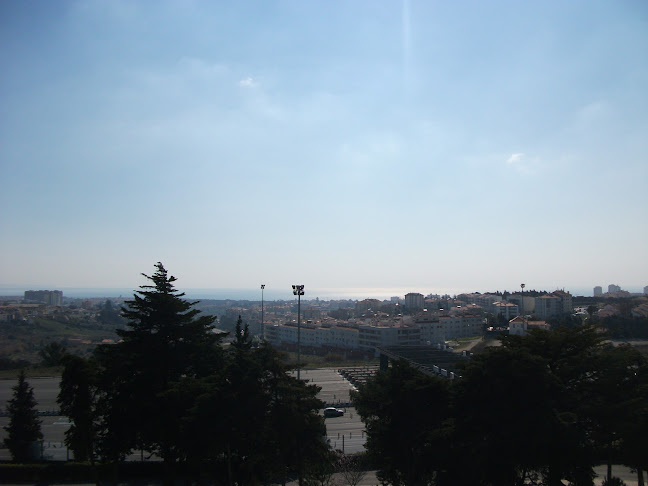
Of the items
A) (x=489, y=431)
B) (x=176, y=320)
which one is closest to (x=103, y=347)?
(x=176, y=320)

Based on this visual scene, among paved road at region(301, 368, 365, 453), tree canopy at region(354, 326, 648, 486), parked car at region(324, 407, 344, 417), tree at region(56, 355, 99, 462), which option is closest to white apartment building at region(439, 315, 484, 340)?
paved road at region(301, 368, 365, 453)

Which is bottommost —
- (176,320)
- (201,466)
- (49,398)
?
(49,398)

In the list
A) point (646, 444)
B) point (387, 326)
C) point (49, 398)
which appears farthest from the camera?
A: point (387, 326)

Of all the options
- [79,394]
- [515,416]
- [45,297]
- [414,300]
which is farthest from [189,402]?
[45,297]

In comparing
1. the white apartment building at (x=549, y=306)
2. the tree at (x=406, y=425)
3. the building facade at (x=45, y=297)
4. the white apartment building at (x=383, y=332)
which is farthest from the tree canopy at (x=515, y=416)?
the building facade at (x=45, y=297)

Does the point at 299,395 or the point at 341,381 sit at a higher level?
the point at 299,395

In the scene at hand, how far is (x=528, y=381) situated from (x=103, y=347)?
35.9 feet

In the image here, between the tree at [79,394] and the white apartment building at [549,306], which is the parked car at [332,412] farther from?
the white apartment building at [549,306]

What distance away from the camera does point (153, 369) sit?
12.2 meters

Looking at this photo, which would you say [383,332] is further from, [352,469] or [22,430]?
[22,430]

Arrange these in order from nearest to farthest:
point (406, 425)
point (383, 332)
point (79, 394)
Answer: point (406, 425)
point (79, 394)
point (383, 332)

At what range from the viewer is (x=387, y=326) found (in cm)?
5488

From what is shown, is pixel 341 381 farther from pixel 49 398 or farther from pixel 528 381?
pixel 528 381

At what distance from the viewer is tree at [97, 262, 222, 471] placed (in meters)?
11.6
